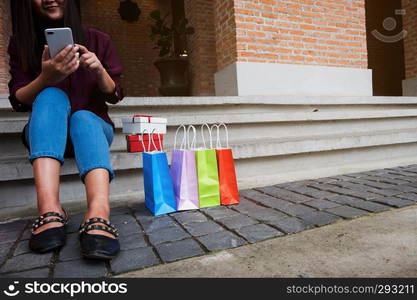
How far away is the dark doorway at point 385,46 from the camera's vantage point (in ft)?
25.3

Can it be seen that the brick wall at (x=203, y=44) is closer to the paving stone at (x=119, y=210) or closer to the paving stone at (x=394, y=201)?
the paving stone at (x=119, y=210)

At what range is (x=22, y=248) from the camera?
4.20 feet

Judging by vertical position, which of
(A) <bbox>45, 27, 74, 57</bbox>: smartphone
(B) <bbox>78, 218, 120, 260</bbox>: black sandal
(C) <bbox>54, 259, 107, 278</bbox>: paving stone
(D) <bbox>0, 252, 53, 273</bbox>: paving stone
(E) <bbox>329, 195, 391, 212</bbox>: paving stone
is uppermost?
(A) <bbox>45, 27, 74, 57</bbox>: smartphone

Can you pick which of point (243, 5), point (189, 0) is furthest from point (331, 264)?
point (189, 0)

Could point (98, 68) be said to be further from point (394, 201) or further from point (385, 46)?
point (385, 46)

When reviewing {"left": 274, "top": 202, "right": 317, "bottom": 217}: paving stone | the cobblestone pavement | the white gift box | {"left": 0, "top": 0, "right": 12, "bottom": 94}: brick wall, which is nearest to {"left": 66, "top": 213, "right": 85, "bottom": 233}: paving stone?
the cobblestone pavement

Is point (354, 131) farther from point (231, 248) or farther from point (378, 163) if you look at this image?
point (231, 248)

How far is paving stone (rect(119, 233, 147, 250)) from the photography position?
125 centimetres

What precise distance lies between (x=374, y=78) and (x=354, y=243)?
7967 mm

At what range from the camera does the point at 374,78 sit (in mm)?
7957

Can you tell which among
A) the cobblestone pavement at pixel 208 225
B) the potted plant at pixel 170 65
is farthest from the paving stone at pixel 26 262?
the potted plant at pixel 170 65

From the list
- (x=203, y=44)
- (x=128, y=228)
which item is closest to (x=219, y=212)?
(x=128, y=228)

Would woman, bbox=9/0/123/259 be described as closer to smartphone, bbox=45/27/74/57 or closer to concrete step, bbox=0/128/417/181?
smartphone, bbox=45/27/74/57

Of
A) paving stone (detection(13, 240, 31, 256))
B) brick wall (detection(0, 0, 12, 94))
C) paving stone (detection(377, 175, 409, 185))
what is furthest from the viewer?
brick wall (detection(0, 0, 12, 94))
